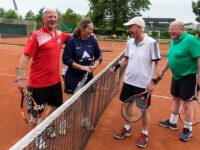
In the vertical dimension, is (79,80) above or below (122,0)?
below

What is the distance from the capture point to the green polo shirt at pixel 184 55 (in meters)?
4.29

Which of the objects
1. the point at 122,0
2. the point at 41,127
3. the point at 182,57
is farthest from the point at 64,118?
the point at 122,0

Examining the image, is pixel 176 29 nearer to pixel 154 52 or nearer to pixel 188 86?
pixel 154 52

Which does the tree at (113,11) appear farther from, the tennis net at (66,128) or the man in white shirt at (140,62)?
the tennis net at (66,128)

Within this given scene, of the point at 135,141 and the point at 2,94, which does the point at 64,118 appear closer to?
the point at 135,141

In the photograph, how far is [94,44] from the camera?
4.48 meters

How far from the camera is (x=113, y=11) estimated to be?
50.3 metres

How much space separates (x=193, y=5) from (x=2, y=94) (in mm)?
48810

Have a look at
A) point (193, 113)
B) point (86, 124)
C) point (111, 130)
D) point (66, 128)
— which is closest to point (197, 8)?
point (193, 113)

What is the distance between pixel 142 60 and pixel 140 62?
4 cm

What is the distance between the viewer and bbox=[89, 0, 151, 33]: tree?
164 ft

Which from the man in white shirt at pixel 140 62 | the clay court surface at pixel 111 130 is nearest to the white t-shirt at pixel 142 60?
the man in white shirt at pixel 140 62

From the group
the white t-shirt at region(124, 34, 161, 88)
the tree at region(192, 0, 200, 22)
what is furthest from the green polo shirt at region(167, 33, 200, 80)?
the tree at region(192, 0, 200, 22)

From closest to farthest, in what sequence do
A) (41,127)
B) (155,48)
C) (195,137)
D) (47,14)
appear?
(41,127), (47,14), (155,48), (195,137)
